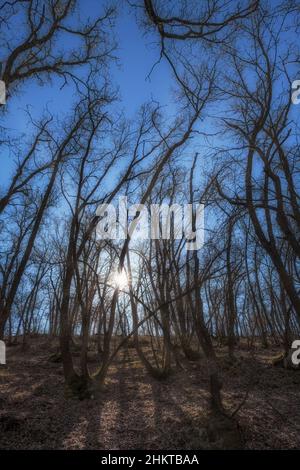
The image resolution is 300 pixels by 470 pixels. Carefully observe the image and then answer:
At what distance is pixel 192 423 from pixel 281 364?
8.15m

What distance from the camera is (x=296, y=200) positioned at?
405 inches

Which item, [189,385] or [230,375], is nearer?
[189,385]

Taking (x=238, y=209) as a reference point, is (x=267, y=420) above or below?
below

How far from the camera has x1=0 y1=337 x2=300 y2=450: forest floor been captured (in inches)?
278

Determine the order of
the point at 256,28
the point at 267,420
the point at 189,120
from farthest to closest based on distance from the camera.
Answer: the point at 189,120 < the point at 256,28 < the point at 267,420

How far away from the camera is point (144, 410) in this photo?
31.1ft

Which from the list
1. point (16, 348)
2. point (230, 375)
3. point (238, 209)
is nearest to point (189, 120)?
point (238, 209)

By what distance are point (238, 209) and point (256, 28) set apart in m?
4.49

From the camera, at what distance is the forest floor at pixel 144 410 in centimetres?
707
